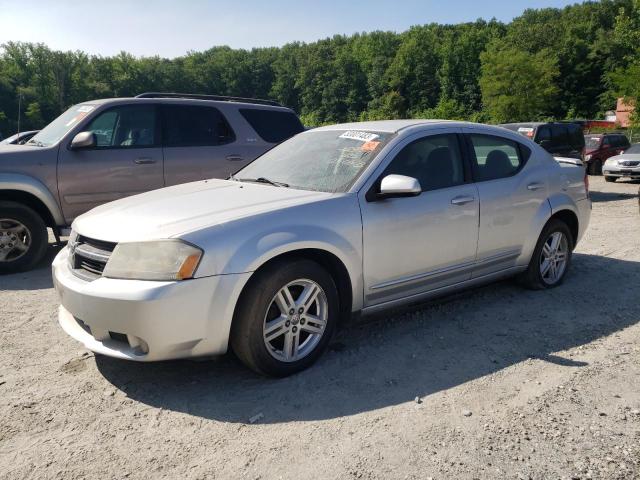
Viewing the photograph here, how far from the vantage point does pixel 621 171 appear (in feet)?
53.7

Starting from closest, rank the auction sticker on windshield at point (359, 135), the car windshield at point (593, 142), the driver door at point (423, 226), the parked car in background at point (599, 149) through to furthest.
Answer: the driver door at point (423, 226) < the auction sticker on windshield at point (359, 135) < the parked car in background at point (599, 149) < the car windshield at point (593, 142)

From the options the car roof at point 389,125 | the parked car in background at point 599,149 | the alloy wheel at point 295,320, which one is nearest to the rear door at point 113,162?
the car roof at point 389,125

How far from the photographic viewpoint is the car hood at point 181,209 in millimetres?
3285

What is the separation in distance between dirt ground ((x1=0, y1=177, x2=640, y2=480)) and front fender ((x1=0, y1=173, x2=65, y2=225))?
1948mm

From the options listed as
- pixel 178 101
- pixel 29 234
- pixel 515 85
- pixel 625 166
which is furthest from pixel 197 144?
pixel 515 85

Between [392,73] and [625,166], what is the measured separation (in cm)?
8661

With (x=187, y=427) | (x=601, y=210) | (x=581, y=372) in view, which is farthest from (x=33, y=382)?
(x=601, y=210)

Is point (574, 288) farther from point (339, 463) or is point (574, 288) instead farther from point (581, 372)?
point (339, 463)

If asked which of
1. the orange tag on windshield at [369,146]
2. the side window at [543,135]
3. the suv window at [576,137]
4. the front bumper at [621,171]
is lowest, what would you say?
the front bumper at [621,171]

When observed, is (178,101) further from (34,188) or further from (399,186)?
(399,186)

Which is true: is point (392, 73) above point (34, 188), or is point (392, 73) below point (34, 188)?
below

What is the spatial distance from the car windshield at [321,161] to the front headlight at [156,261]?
1.20m

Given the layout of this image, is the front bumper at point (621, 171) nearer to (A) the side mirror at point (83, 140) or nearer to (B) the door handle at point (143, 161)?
(B) the door handle at point (143, 161)

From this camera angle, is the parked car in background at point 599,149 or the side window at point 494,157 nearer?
the side window at point 494,157
